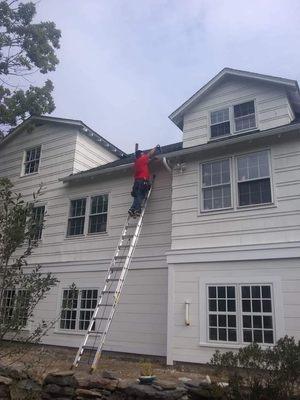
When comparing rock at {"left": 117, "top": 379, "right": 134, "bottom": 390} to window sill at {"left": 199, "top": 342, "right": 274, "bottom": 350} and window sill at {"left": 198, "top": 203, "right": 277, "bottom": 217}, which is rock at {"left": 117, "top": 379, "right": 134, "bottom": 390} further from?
window sill at {"left": 198, "top": 203, "right": 277, "bottom": 217}

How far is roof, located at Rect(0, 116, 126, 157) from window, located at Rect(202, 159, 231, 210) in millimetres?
6406

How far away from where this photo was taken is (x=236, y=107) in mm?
12938

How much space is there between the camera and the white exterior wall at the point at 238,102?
12016mm

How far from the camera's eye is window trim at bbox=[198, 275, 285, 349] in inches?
389

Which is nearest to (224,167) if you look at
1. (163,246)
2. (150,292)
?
(163,246)

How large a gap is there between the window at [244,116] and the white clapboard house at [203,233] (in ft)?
0.11

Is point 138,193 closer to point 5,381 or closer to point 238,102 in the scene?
point 238,102

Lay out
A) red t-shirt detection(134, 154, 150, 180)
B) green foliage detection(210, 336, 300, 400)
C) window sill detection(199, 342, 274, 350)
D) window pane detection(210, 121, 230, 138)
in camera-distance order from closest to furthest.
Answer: green foliage detection(210, 336, 300, 400)
window sill detection(199, 342, 274, 350)
window pane detection(210, 121, 230, 138)
red t-shirt detection(134, 154, 150, 180)

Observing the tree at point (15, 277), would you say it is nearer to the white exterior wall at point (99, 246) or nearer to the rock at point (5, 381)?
the rock at point (5, 381)

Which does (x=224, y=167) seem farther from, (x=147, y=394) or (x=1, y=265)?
(x=1, y=265)

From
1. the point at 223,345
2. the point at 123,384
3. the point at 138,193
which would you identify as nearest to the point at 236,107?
the point at 138,193

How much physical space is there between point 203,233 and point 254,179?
205 cm

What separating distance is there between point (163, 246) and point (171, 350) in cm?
320

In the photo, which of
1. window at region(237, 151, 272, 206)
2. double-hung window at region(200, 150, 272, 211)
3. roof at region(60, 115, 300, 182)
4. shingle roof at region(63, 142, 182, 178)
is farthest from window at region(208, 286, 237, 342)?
shingle roof at region(63, 142, 182, 178)
